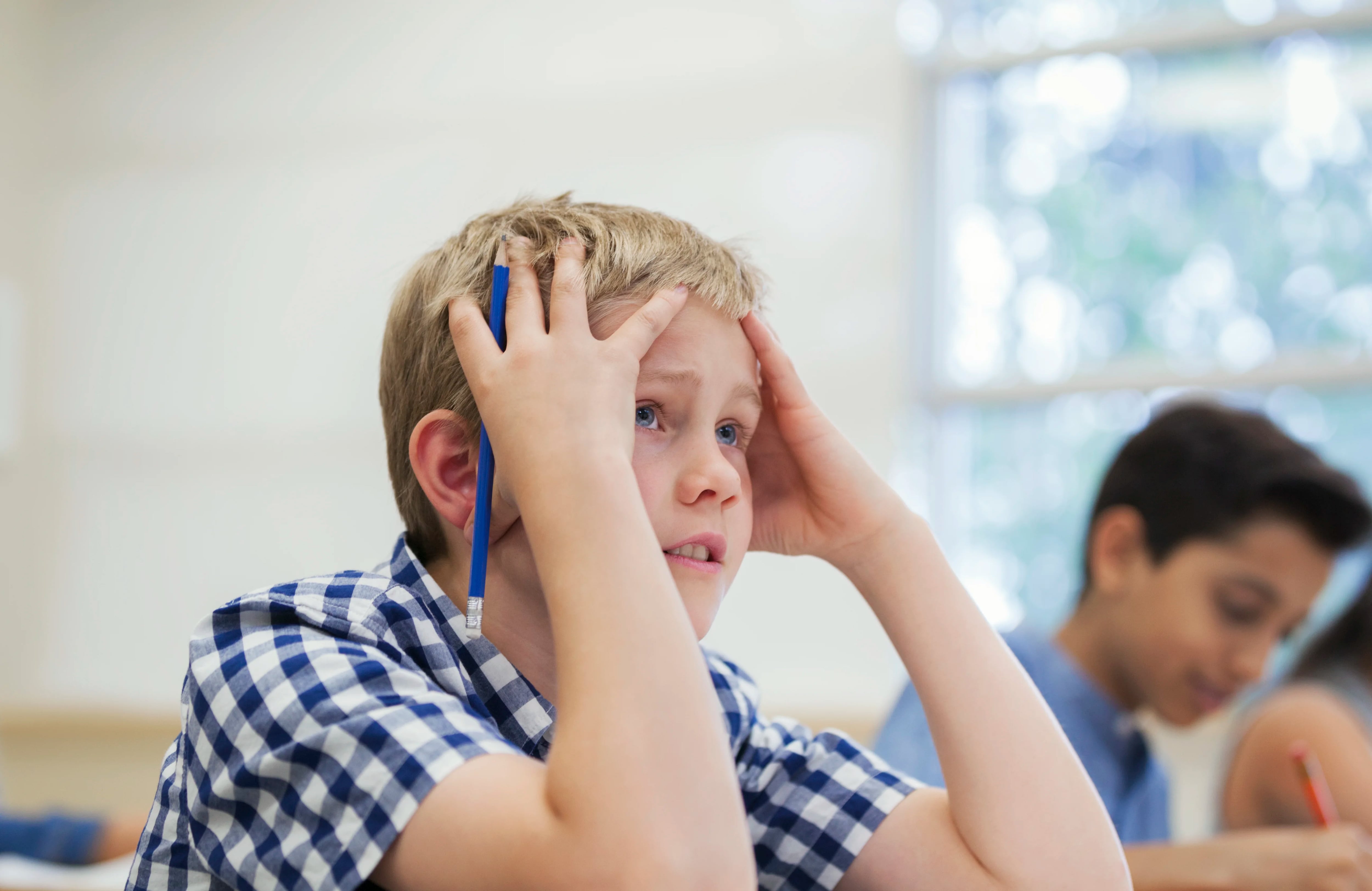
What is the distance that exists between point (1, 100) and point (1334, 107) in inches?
140

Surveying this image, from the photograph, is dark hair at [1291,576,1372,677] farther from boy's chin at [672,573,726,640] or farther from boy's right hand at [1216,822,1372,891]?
boy's chin at [672,573,726,640]

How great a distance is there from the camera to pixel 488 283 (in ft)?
A: 2.39

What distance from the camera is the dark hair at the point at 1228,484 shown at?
1529 millimetres

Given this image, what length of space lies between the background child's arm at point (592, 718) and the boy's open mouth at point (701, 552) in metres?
0.08

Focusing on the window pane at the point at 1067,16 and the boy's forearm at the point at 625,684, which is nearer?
the boy's forearm at the point at 625,684

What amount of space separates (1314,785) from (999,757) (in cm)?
69

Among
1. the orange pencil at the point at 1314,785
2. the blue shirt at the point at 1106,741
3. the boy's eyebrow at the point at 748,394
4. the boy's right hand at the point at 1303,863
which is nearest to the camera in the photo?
the boy's eyebrow at the point at 748,394

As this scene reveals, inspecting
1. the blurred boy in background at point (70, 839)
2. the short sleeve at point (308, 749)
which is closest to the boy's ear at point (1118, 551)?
the short sleeve at point (308, 749)

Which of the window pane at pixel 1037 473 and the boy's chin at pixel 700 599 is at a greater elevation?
the boy's chin at pixel 700 599

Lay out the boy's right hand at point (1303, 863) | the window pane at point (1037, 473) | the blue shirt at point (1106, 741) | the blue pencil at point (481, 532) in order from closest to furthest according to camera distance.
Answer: the blue pencil at point (481, 532), the boy's right hand at point (1303, 863), the blue shirt at point (1106, 741), the window pane at point (1037, 473)

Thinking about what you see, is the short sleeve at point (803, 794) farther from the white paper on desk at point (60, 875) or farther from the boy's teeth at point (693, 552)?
the white paper on desk at point (60, 875)

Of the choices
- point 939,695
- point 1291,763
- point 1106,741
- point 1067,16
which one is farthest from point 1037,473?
point 939,695

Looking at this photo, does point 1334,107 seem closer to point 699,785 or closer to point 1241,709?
point 1241,709

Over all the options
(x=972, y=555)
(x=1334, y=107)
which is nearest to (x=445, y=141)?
(x=972, y=555)
